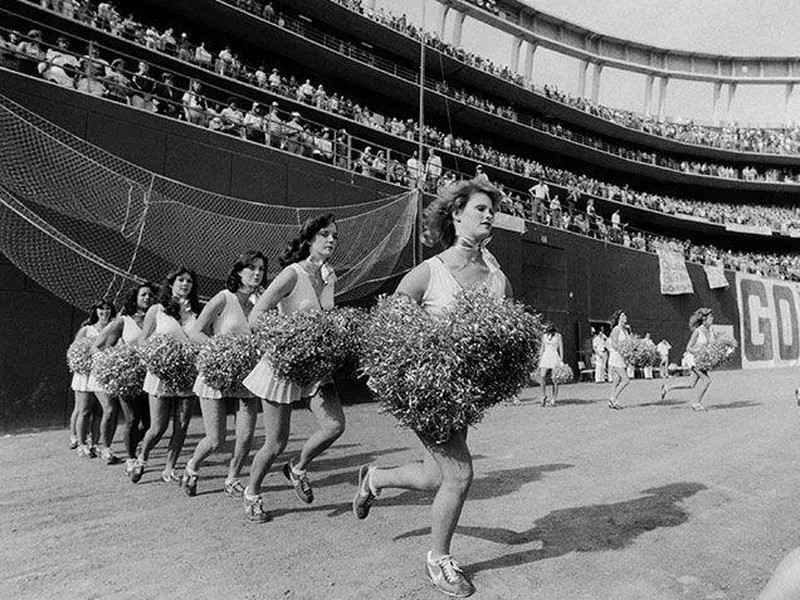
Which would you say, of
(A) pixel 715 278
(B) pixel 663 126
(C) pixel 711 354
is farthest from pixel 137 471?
(B) pixel 663 126

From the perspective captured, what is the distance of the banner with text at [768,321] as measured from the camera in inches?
1118

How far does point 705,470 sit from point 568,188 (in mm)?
23496

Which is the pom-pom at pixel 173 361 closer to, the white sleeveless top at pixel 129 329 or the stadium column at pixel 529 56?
the white sleeveless top at pixel 129 329

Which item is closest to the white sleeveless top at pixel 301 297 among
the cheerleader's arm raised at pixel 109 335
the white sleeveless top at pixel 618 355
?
the cheerleader's arm raised at pixel 109 335

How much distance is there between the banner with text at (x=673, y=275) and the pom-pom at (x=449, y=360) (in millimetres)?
24479

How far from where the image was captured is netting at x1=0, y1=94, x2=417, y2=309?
26.6ft

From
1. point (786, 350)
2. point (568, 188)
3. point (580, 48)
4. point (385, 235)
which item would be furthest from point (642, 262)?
point (580, 48)

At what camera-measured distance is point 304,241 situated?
15.0 feet

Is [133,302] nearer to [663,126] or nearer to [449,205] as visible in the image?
[449,205]

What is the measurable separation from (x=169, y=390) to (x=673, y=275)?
24.5 meters

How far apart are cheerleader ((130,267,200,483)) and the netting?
302 centimetres

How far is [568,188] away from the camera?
27719mm

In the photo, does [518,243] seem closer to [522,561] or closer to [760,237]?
[522,561]

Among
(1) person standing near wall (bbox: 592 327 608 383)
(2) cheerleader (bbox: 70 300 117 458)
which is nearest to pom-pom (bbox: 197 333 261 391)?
(2) cheerleader (bbox: 70 300 117 458)
